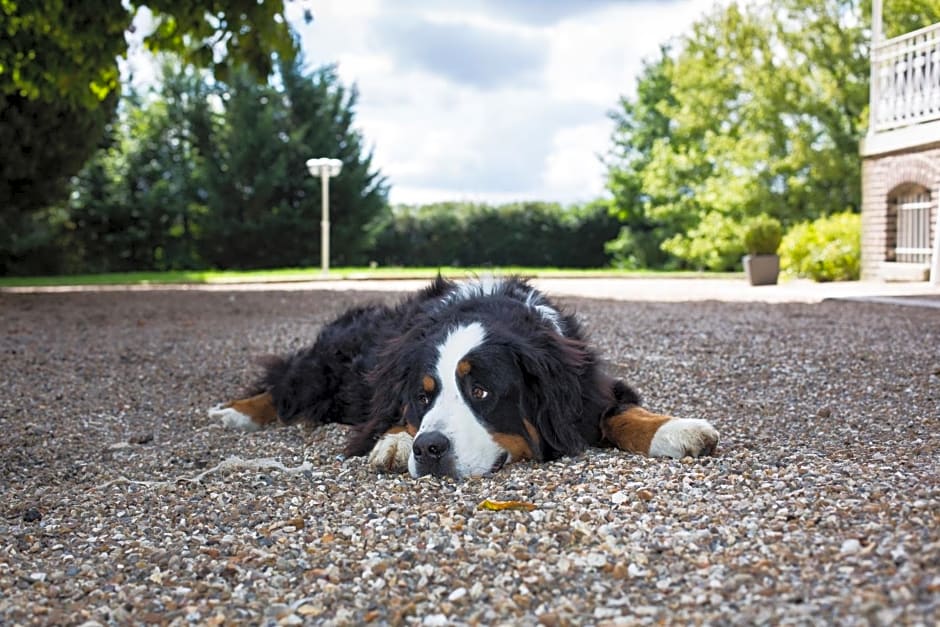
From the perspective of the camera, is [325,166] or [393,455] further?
[325,166]

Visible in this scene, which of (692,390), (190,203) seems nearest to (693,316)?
(692,390)

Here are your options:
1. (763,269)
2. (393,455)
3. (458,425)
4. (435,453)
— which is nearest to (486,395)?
(458,425)

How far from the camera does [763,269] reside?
54.3 ft

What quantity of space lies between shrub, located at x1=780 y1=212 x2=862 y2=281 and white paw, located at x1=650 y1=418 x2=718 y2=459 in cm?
1436

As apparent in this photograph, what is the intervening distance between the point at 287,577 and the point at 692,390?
12.3 ft

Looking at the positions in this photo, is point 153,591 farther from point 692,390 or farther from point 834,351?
point 834,351

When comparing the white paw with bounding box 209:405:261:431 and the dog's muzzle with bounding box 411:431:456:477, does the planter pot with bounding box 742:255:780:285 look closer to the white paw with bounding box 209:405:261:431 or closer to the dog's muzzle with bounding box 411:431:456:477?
the white paw with bounding box 209:405:261:431

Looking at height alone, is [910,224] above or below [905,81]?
below

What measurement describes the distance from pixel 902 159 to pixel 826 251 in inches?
103

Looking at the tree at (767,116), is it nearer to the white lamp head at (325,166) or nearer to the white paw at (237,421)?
the white lamp head at (325,166)

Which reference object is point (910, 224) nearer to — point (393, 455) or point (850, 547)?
point (393, 455)

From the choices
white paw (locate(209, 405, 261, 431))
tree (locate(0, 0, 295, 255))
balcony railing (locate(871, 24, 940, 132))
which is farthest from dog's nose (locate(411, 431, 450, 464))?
balcony railing (locate(871, 24, 940, 132))

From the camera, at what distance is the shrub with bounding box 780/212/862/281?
17.0 m

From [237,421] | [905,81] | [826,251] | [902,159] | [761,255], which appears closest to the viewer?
[237,421]
